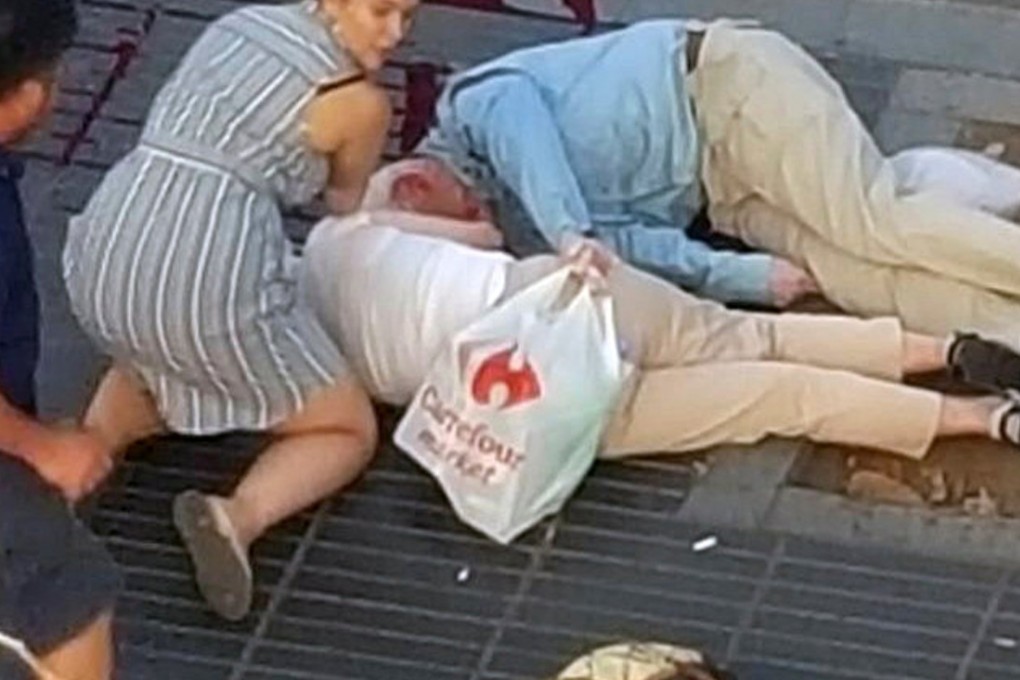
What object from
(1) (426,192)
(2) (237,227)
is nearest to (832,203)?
(1) (426,192)

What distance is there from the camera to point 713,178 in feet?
21.7

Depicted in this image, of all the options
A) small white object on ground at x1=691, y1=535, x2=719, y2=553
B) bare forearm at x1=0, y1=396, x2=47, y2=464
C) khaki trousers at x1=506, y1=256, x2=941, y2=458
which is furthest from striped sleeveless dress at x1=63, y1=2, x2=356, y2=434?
small white object on ground at x1=691, y1=535, x2=719, y2=553

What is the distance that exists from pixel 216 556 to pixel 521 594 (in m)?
0.49

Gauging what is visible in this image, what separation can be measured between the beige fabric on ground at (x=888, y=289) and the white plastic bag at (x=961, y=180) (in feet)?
0.55

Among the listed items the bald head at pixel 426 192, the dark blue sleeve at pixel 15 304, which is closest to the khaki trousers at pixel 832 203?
the bald head at pixel 426 192

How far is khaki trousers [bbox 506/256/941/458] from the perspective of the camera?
6.18 metres

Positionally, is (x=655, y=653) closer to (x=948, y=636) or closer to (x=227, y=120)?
(x=948, y=636)

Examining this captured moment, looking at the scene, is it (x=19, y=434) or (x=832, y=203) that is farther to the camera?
(x=832, y=203)

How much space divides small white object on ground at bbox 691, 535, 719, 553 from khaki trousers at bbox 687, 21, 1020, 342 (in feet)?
1.85

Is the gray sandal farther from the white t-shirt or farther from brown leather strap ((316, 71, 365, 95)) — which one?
brown leather strap ((316, 71, 365, 95))

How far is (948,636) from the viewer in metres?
5.91

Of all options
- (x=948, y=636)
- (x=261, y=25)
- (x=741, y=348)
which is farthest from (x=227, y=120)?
(x=948, y=636)

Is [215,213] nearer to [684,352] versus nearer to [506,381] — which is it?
[506,381]

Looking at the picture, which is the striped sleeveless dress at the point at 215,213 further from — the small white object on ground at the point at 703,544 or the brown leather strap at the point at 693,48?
the brown leather strap at the point at 693,48
